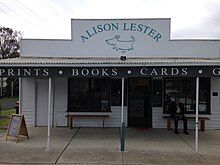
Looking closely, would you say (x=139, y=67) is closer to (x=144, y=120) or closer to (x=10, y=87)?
(x=144, y=120)

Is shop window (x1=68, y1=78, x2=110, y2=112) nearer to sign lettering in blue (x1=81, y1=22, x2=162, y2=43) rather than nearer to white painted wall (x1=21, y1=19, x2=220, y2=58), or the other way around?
white painted wall (x1=21, y1=19, x2=220, y2=58)

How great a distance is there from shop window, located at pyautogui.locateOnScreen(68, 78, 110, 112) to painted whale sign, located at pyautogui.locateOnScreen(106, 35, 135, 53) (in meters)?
1.60

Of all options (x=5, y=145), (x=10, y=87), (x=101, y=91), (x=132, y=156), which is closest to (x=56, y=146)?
(x=5, y=145)

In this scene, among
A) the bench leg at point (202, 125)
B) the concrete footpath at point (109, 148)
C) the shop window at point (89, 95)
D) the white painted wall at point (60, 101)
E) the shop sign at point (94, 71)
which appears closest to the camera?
the concrete footpath at point (109, 148)

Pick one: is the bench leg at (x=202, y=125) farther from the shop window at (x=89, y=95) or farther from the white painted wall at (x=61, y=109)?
the shop window at (x=89, y=95)

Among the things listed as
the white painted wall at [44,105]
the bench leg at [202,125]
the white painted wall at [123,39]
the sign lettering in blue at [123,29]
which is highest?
the sign lettering in blue at [123,29]

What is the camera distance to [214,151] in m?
10.9

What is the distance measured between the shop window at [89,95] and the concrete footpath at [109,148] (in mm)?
1426

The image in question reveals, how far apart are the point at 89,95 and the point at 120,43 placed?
273 cm

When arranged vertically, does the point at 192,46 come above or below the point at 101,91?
above

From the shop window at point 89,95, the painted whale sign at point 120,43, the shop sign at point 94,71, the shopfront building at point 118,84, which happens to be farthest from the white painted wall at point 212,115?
the shop sign at point 94,71

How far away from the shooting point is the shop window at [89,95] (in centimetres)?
1571

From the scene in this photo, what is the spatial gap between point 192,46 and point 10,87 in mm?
Result: 37872

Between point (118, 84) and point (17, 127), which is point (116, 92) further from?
point (17, 127)
